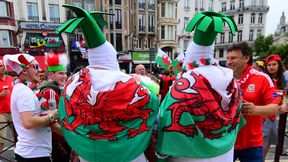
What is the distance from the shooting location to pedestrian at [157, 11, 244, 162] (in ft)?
4.73

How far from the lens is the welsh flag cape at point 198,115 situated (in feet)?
4.73

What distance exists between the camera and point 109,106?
4.63ft

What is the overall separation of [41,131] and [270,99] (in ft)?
7.68

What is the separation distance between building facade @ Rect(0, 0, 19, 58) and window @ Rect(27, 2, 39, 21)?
133cm

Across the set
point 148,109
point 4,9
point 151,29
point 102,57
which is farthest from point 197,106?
point 151,29

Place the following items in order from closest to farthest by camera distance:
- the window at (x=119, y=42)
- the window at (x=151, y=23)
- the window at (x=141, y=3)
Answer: the window at (x=119, y=42) < the window at (x=141, y=3) < the window at (x=151, y=23)

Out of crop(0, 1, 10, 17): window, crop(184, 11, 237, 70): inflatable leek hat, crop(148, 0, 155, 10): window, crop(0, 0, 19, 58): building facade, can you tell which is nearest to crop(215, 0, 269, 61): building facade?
crop(148, 0, 155, 10): window

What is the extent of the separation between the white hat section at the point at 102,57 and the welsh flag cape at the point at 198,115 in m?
0.49

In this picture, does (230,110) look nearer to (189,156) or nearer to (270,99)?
(189,156)

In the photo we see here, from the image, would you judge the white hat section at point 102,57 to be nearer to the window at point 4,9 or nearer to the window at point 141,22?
the window at point 4,9

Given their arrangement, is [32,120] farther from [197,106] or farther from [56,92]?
[197,106]

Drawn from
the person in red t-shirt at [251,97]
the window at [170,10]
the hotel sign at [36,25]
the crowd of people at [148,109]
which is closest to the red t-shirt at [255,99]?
the person in red t-shirt at [251,97]

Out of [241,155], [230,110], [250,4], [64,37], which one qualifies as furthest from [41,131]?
[250,4]

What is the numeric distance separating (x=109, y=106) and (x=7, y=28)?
73.0ft
